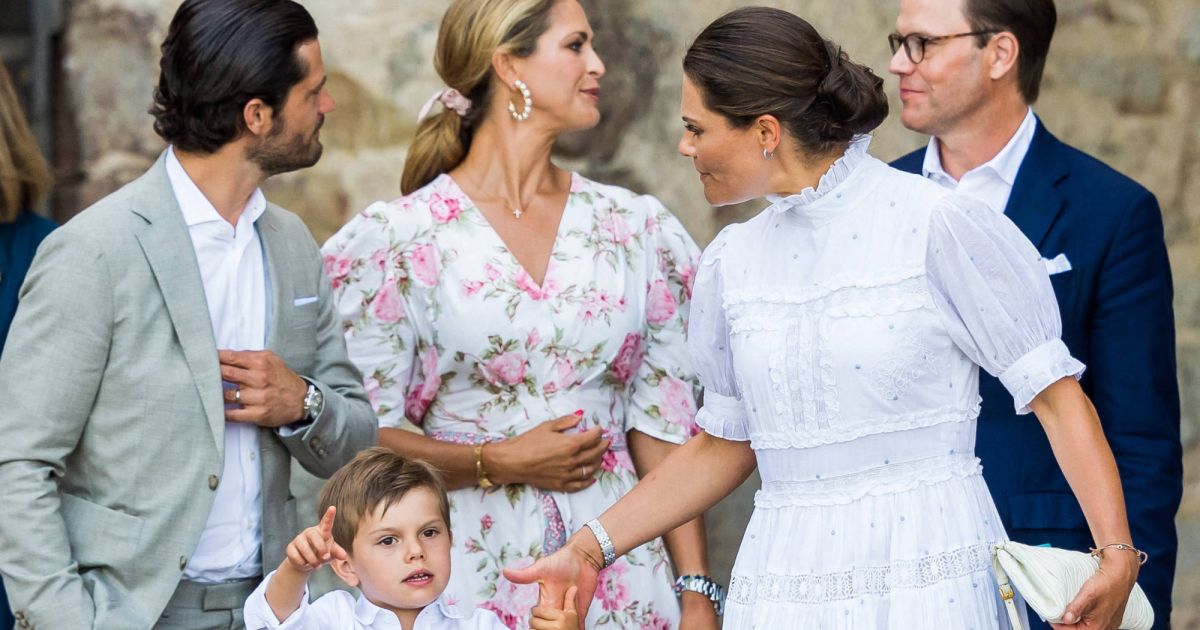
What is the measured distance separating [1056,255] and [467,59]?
135 cm

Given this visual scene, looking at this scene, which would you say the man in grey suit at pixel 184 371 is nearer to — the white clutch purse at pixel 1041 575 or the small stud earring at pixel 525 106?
the small stud earring at pixel 525 106

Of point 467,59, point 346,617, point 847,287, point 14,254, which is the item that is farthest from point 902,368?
point 14,254

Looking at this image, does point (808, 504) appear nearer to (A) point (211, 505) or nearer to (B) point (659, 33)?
(A) point (211, 505)

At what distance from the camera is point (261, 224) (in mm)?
3205

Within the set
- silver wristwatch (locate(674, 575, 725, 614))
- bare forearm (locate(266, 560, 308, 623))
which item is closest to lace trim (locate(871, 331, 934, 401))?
bare forearm (locate(266, 560, 308, 623))

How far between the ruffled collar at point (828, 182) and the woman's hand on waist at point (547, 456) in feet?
3.05

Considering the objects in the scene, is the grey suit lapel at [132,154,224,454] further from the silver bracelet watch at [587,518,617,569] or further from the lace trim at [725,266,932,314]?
the lace trim at [725,266,932,314]

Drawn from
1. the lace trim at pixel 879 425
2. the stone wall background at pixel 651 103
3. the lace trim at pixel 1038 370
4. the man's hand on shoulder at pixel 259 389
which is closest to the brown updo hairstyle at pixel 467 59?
the stone wall background at pixel 651 103

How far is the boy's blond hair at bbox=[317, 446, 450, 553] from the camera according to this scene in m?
2.86

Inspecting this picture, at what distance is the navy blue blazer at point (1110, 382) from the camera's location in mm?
3238

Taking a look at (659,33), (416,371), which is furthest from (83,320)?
(659,33)

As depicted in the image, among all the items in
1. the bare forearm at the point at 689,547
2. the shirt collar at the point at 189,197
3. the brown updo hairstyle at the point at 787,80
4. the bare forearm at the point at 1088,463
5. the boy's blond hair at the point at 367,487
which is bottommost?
the bare forearm at the point at 689,547

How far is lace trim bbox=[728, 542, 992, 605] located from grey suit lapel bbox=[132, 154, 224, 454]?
1032 millimetres

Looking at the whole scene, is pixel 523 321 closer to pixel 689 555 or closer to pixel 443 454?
pixel 443 454
